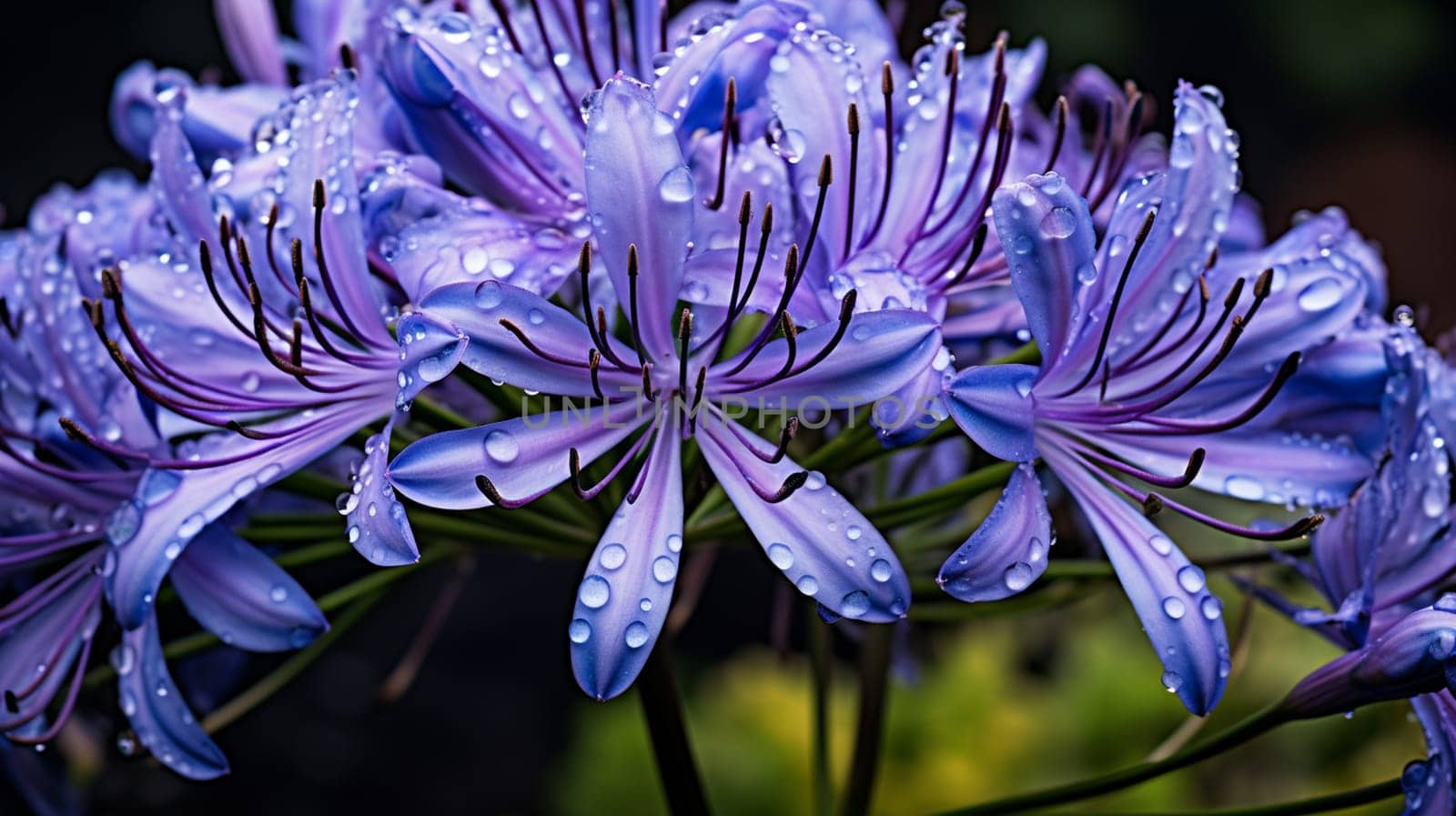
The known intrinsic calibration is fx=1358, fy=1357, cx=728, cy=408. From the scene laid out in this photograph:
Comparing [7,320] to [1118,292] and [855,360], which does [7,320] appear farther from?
[1118,292]

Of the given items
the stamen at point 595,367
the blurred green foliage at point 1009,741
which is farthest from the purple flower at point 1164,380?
the blurred green foliage at point 1009,741

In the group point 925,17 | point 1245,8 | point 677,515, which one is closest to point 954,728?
point 677,515

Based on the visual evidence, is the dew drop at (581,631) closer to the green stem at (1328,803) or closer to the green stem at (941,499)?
the green stem at (941,499)

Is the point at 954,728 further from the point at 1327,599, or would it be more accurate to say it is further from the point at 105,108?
the point at 105,108

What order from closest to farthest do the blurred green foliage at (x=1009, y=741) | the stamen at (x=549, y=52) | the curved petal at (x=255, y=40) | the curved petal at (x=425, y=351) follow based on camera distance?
1. the curved petal at (x=425, y=351)
2. the stamen at (x=549, y=52)
3. the curved petal at (x=255, y=40)
4. the blurred green foliage at (x=1009, y=741)

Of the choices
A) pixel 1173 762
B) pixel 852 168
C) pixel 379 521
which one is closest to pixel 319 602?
pixel 379 521

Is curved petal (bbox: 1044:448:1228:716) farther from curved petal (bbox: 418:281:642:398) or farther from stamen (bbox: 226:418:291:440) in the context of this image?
stamen (bbox: 226:418:291:440)
